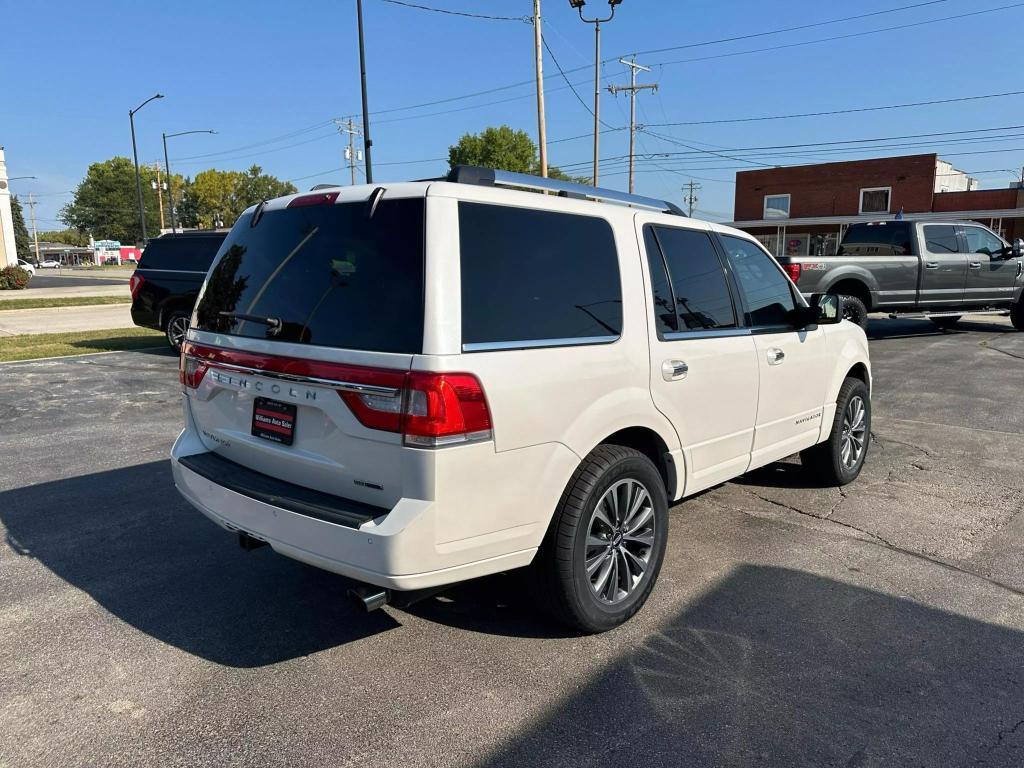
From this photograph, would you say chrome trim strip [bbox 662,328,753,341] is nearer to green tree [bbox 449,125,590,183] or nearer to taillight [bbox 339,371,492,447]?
taillight [bbox 339,371,492,447]

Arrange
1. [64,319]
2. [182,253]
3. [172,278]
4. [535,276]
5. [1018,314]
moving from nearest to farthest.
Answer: [535,276], [172,278], [182,253], [1018,314], [64,319]

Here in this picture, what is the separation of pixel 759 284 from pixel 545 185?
1.78 meters

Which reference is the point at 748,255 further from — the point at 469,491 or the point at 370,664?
the point at 370,664

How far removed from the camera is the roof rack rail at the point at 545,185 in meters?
3.06

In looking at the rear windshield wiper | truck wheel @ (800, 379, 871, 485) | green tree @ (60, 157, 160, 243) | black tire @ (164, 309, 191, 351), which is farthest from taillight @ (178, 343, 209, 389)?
green tree @ (60, 157, 160, 243)

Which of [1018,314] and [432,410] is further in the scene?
[1018,314]

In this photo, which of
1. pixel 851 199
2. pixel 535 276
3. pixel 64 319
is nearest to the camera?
pixel 535 276

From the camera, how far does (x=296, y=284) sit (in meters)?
3.10

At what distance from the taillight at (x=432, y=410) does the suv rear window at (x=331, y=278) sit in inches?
6.1

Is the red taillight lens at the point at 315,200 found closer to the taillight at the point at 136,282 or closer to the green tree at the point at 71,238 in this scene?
the taillight at the point at 136,282

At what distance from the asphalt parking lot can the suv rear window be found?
1369 millimetres

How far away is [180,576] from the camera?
390 centimetres

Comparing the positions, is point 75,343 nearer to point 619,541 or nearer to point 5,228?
point 619,541

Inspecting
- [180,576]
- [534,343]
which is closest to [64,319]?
[180,576]
